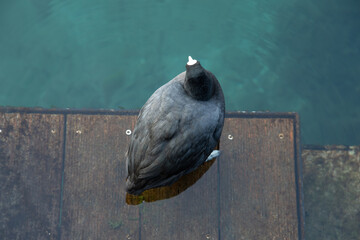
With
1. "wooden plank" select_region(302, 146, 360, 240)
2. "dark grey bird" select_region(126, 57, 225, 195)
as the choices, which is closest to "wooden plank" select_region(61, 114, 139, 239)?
"dark grey bird" select_region(126, 57, 225, 195)

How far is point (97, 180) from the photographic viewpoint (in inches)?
120

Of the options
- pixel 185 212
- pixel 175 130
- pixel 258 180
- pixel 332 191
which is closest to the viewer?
pixel 175 130

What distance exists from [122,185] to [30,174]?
88cm

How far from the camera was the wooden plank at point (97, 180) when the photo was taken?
2.97 m

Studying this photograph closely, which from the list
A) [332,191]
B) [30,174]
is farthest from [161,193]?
[332,191]

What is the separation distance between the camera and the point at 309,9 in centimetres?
466

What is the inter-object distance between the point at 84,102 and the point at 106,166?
54.9 inches

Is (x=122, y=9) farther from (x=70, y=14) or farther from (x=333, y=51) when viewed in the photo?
(x=333, y=51)

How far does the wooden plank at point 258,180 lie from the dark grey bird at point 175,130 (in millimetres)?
656

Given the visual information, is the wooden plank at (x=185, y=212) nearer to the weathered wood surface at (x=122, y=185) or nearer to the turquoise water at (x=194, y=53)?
the weathered wood surface at (x=122, y=185)

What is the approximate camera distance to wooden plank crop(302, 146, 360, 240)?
364 centimetres

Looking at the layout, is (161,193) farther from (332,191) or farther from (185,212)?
(332,191)

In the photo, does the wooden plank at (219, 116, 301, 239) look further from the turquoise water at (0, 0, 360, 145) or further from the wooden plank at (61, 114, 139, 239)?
the turquoise water at (0, 0, 360, 145)

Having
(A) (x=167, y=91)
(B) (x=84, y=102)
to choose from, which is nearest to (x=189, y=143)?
(A) (x=167, y=91)
